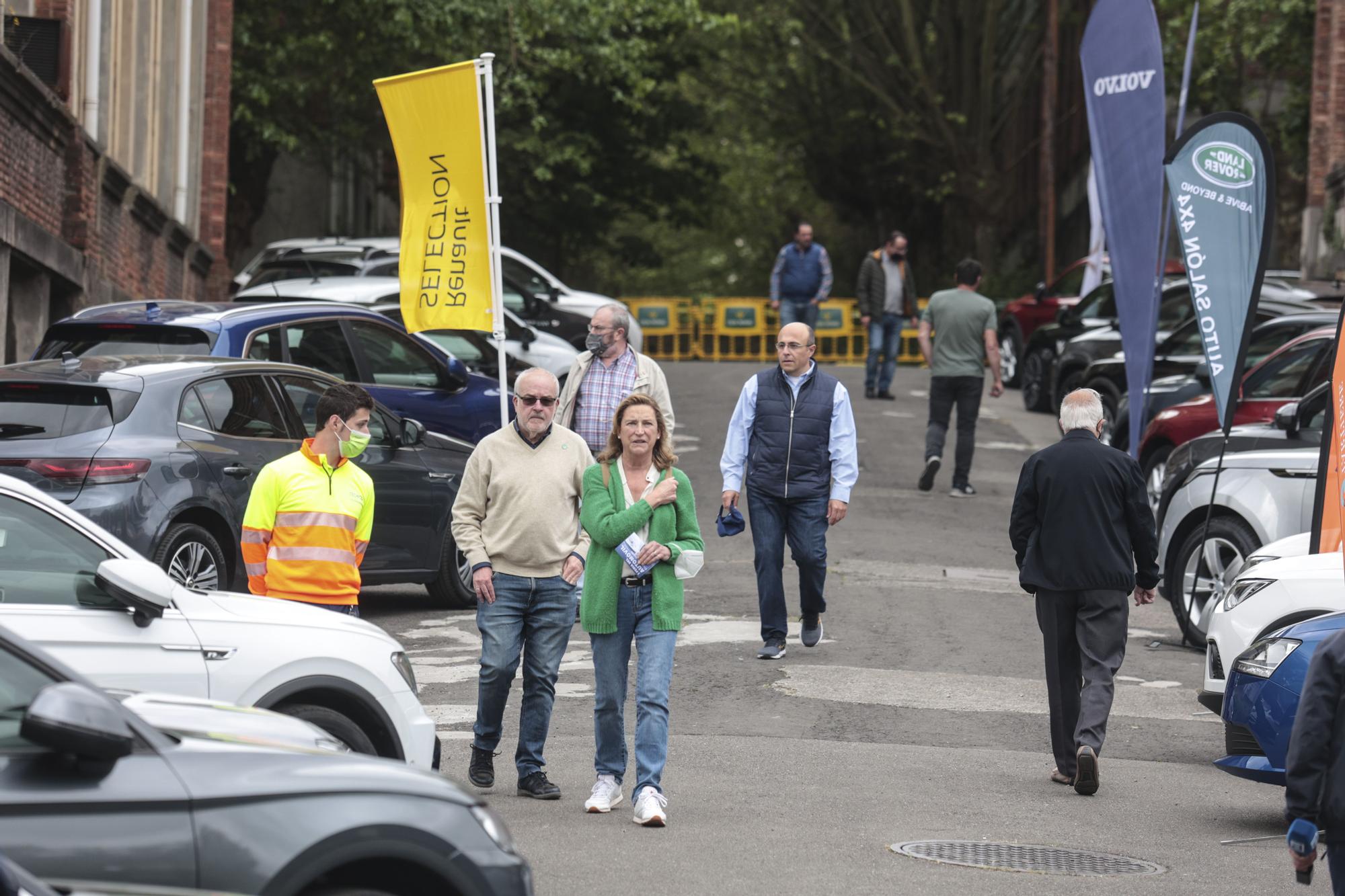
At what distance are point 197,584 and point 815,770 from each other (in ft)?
12.2

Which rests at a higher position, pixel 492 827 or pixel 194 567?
pixel 492 827

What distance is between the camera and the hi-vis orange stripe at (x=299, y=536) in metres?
8.05

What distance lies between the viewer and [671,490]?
7.79 metres

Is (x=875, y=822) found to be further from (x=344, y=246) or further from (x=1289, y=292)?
(x=344, y=246)

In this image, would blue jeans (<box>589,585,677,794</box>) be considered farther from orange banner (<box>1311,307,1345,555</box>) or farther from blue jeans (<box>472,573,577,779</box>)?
orange banner (<box>1311,307,1345,555</box>)

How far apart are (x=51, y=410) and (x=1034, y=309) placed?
19363 millimetres

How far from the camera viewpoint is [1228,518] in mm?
12375

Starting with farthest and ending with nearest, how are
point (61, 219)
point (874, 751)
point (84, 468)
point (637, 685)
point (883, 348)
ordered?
point (883, 348) < point (61, 219) < point (84, 468) < point (874, 751) < point (637, 685)

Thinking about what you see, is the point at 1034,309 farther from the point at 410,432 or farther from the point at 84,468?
the point at 84,468

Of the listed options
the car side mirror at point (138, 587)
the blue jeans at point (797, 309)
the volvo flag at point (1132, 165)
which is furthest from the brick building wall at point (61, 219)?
the car side mirror at point (138, 587)

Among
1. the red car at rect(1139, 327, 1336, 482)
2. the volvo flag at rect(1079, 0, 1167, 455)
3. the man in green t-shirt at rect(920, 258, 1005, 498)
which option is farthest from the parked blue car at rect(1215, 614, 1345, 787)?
the man in green t-shirt at rect(920, 258, 1005, 498)

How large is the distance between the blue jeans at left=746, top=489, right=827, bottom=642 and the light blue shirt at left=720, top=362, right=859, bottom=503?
145mm

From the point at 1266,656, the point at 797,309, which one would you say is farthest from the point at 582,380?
the point at 797,309

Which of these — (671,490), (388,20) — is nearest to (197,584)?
(671,490)
